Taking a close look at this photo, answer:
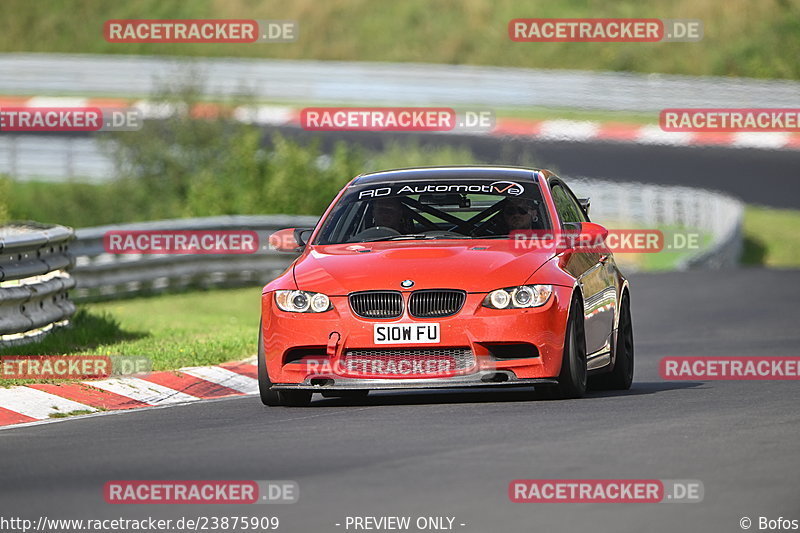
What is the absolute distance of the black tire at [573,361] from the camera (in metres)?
10.4

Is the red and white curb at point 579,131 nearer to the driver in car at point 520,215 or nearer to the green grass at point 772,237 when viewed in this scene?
the green grass at point 772,237

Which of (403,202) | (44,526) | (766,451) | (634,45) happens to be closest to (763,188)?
(634,45)

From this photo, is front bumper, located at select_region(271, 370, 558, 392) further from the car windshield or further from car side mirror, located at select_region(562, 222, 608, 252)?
the car windshield

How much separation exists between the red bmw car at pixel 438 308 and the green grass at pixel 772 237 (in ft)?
67.3

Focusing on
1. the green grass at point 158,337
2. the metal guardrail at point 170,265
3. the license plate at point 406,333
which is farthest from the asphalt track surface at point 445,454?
the metal guardrail at point 170,265

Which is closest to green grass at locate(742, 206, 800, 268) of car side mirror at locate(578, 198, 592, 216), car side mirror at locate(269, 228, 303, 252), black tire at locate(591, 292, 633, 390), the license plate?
car side mirror at locate(578, 198, 592, 216)

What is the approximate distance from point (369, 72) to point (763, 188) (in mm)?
11381

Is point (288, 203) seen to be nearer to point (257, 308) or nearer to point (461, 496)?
point (257, 308)

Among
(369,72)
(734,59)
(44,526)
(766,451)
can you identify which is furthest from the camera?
(734,59)

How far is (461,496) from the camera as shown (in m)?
7.00

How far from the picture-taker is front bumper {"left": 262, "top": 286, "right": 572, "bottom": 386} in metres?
10.2

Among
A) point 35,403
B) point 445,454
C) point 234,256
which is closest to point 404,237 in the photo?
point 35,403

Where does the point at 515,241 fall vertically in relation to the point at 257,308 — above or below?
above

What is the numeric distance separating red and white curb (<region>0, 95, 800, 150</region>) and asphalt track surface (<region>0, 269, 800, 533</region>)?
28630mm
